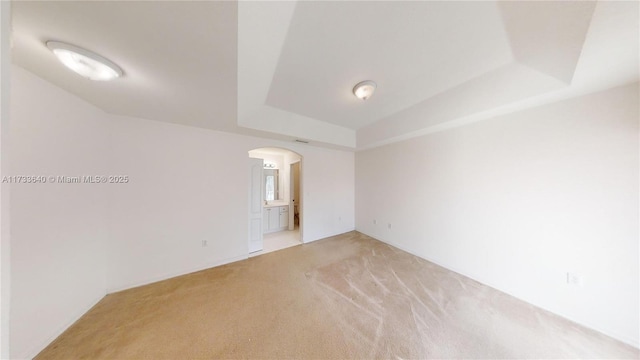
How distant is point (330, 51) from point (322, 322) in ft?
9.21

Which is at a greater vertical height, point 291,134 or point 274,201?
point 291,134

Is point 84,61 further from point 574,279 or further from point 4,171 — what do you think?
point 574,279

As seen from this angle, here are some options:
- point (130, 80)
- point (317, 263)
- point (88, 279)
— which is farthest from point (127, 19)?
point (317, 263)

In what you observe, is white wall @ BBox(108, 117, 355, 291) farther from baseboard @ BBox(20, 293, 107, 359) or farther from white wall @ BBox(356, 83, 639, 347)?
white wall @ BBox(356, 83, 639, 347)

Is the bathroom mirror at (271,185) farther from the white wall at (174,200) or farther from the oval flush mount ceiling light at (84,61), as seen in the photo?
the oval flush mount ceiling light at (84,61)

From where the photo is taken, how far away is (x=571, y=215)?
1.99 m

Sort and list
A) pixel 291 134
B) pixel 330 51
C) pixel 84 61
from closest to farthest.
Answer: pixel 84 61, pixel 330 51, pixel 291 134

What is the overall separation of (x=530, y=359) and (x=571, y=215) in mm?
1562

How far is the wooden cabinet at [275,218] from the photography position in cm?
496

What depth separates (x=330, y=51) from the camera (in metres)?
1.82

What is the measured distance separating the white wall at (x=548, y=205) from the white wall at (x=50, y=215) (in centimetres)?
477

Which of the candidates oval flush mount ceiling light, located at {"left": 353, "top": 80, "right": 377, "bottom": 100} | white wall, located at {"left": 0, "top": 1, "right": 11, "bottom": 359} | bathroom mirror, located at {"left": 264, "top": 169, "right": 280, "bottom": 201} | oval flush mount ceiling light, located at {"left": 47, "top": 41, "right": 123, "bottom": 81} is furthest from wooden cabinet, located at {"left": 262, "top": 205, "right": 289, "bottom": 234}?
white wall, located at {"left": 0, "top": 1, "right": 11, "bottom": 359}

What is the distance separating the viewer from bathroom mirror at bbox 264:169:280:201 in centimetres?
571

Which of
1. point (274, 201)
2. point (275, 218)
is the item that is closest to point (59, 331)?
point (275, 218)
